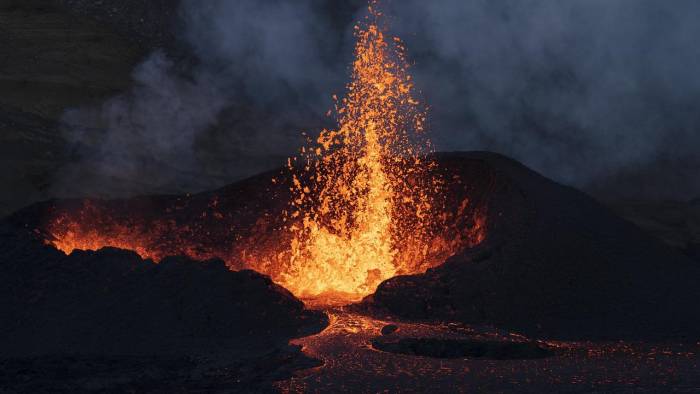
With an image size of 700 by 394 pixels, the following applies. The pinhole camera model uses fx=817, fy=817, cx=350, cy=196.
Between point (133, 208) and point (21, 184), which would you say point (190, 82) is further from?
point (133, 208)

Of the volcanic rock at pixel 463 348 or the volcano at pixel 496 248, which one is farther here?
the volcano at pixel 496 248

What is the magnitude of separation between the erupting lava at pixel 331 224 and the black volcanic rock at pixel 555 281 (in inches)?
44.6

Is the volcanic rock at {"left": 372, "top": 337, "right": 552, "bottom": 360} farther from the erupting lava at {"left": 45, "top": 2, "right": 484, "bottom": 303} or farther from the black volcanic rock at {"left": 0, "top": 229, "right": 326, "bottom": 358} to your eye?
the erupting lava at {"left": 45, "top": 2, "right": 484, "bottom": 303}

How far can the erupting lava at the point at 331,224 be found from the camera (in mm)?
11336

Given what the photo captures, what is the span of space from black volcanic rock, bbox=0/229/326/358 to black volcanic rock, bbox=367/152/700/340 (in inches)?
55.5

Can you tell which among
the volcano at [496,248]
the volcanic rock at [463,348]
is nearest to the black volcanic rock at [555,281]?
the volcano at [496,248]

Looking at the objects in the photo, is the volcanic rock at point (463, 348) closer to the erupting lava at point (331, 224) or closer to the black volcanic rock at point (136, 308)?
the black volcanic rock at point (136, 308)

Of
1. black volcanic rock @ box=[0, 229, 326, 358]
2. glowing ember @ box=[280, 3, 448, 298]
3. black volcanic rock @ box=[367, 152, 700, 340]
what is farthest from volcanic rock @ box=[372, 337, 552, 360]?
glowing ember @ box=[280, 3, 448, 298]

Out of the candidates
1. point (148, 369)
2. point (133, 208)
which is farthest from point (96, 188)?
point (148, 369)

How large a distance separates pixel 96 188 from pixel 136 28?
1366 centimetres

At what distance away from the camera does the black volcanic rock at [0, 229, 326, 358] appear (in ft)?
26.1

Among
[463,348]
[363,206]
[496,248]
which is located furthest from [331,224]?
[463,348]

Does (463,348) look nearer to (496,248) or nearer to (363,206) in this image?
(496,248)

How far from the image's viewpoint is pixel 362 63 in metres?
13.1
